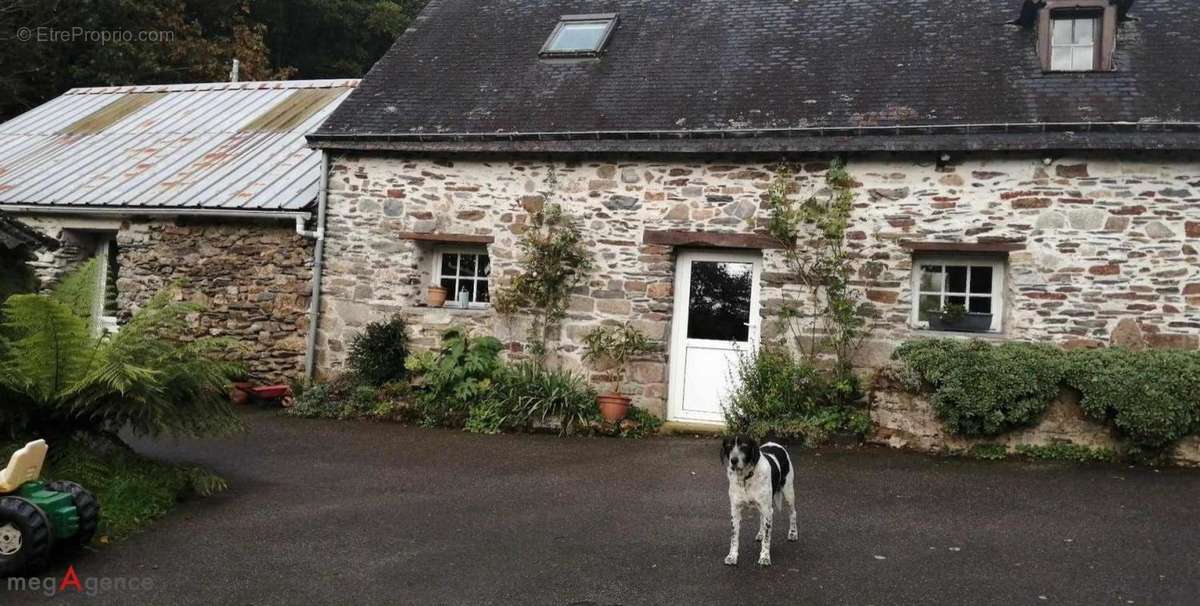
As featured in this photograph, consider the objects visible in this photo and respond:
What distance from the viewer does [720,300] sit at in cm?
989

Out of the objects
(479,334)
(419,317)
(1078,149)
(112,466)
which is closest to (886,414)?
(1078,149)

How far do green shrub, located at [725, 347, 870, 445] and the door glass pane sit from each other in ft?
1.86

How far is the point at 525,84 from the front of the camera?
11156 millimetres

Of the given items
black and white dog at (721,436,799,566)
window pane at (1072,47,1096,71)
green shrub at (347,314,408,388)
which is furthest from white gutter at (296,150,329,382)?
window pane at (1072,47,1096,71)

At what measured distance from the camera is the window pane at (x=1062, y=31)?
9.70m

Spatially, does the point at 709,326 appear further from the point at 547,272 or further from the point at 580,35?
the point at 580,35

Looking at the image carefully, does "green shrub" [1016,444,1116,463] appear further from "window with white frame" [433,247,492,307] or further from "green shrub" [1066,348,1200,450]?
"window with white frame" [433,247,492,307]

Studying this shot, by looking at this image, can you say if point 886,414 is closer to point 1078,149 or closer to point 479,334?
point 1078,149

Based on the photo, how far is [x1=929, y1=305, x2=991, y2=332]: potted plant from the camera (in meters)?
8.88

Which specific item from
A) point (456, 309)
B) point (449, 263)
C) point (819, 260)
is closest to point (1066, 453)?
point (819, 260)

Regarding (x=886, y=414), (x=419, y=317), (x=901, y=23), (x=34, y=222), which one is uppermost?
(x=901, y=23)

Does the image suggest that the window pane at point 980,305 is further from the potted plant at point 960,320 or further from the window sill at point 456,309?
the window sill at point 456,309

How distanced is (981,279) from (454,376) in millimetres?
5528

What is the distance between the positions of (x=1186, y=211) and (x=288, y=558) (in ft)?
26.8
